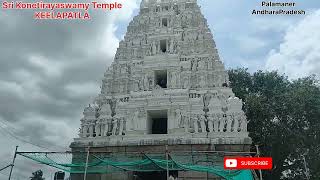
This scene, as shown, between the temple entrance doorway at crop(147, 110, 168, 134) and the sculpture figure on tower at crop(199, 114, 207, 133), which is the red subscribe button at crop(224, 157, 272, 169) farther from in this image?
the temple entrance doorway at crop(147, 110, 168, 134)

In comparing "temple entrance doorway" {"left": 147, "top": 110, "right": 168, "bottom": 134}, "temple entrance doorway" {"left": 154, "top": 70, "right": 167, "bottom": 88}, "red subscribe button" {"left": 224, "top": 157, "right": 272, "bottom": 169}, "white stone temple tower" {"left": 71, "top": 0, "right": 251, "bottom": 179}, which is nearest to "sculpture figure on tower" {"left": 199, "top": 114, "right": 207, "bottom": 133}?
"white stone temple tower" {"left": 71, "top": 0, "right": 251, "bottom": 179}

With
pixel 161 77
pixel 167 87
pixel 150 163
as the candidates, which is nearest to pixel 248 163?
pixel 150 163

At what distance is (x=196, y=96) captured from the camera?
73.3ft

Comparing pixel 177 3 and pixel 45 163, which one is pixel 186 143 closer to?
pixel 45 163

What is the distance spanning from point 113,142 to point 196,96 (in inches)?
237

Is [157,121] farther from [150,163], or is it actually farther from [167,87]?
[150,163]

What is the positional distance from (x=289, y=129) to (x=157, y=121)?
10587 mm

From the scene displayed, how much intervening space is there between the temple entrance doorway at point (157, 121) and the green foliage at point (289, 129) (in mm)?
7553

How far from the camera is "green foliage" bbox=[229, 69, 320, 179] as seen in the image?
26.5 m

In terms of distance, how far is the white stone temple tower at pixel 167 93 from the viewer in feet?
68.5

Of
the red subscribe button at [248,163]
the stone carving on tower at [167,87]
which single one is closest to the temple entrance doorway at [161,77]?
the stone carving on tower at [167,87]

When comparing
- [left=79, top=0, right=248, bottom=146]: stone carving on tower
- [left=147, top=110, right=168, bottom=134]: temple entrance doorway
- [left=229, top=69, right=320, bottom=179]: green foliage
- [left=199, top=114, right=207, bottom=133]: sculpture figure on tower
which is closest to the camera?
[left=199, top=114, right=207, bottom=133]: sculpture figure on tower

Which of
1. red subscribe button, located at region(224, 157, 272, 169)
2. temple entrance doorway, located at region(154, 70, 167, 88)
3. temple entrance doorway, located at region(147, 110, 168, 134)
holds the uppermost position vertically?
temple entrance doorway, located at region(154, 70, 167, 88)

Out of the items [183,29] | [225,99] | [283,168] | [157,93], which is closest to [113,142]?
[157,93]
